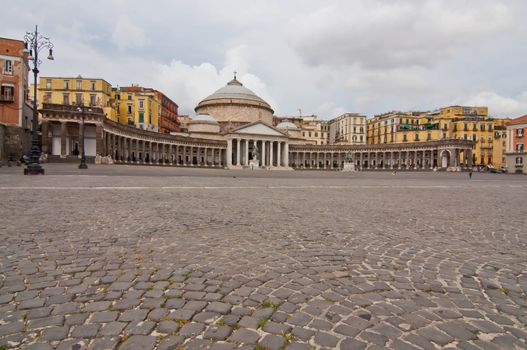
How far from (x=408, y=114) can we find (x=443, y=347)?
360 feet

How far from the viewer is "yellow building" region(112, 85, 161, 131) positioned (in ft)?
230

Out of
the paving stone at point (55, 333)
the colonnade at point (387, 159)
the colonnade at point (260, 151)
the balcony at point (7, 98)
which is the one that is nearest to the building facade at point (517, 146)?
the colonnade at point (387, 159)

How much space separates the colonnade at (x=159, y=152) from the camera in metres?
58.4

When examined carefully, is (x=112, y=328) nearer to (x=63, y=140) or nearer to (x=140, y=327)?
(x=140, y=327)

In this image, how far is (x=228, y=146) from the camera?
83250 mm

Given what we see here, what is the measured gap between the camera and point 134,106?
71312 mm

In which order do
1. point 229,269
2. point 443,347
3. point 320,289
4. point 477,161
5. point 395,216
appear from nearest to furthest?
point 443,347 < point 320,289 < point 229,269 < point 395,216 < point 477,161

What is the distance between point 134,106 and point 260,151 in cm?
3424

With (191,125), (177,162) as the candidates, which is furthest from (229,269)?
(191,125)

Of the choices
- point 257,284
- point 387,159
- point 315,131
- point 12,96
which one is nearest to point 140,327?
point 257,284

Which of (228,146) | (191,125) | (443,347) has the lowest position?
(443,347)

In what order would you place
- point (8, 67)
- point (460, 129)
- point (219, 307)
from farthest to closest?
point (460, 129), point (8, 67), point (219, 307)

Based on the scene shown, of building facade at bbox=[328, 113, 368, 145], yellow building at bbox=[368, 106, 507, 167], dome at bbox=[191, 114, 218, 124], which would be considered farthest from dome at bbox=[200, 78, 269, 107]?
yellow building at bbox=[368, 106, 507, 167]

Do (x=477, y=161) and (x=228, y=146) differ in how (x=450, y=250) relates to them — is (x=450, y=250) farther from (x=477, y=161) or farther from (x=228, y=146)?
(x=477, y=161)
